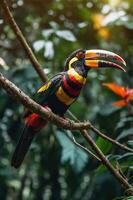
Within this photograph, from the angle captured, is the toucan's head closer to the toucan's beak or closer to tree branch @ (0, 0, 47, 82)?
the toucan's beak

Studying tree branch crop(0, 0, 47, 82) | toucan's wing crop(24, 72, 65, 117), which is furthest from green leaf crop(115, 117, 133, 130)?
tree branch crop(0, 0, 47, 82)

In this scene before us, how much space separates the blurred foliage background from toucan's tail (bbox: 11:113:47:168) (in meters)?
0.73

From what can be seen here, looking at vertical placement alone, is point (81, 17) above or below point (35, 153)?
above

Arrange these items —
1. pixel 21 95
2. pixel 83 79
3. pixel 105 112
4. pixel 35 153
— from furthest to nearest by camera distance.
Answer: pixel 35 153 → pixel 105 112 → pixel 83 79 → pixel 21 95

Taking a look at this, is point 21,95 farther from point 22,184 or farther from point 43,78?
point 22,184

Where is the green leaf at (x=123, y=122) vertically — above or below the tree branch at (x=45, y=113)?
below

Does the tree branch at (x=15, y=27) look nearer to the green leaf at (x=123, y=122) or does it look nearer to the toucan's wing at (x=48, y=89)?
the toucan's wing at (x=48, y=89)

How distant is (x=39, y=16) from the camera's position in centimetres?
445

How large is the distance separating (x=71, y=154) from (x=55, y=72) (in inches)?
37.8

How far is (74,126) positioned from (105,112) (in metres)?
1.60

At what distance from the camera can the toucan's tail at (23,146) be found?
110 inches

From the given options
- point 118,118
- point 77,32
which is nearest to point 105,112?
point 118,118

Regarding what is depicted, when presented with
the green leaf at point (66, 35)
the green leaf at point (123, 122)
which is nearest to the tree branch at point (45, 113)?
the green leaf at point (123, 122)

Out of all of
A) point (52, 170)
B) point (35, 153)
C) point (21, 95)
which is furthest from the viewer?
Result: point (35, 153)
